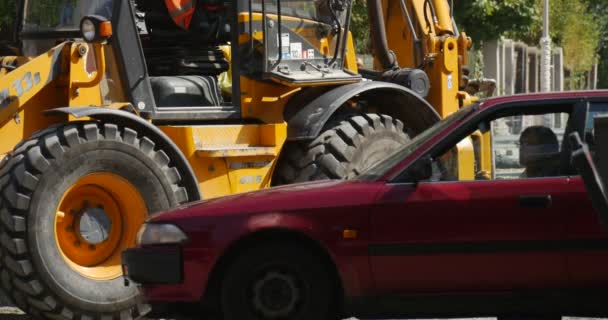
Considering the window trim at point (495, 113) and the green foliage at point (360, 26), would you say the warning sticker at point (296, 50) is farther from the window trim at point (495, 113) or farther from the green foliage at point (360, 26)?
the green foliage at point (360, 26)

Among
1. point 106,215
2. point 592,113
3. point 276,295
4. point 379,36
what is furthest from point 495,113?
point 379,36

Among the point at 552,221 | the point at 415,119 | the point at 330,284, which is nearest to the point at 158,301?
the point at 330,284

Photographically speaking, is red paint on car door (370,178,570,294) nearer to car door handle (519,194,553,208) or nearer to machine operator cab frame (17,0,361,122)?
car door handle (519,194,553,208)

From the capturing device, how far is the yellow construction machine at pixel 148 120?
30.9ft

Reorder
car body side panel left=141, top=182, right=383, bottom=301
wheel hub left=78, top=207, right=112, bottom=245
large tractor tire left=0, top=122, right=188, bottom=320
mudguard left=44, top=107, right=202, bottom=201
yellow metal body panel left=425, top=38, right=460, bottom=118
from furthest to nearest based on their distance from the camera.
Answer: yellow metal body panel left=425, top=38, right=460, bottom=118 → wheel hub left=78, top=207, right=112, bottom=245 → mudguard left=44, top=107, right=202, bottom=201 → large tractor tire left=0, top=122, right=188, bottom=320 → car body side panel left=141, top=182, right=383, bottom=301

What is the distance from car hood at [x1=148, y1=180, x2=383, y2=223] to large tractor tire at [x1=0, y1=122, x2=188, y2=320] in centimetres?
142

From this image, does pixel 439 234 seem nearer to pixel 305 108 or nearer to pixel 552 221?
pixel 552 221

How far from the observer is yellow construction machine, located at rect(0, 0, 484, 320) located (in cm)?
941

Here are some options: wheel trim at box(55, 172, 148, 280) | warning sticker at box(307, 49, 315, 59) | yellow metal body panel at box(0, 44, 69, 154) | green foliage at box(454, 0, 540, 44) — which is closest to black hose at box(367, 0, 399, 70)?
warning sticker at box(307, 49, 315, 59)

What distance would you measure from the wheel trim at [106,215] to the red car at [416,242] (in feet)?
5.35

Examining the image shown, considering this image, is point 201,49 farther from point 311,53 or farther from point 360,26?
point 360,26

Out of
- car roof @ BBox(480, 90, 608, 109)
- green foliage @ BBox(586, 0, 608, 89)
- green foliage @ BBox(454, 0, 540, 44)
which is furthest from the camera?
green foliage @ BBox(586, 0, 608, 89)

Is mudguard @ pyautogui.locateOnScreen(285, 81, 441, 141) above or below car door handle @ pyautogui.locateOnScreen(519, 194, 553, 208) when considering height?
above

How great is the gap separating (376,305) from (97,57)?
3.51m
